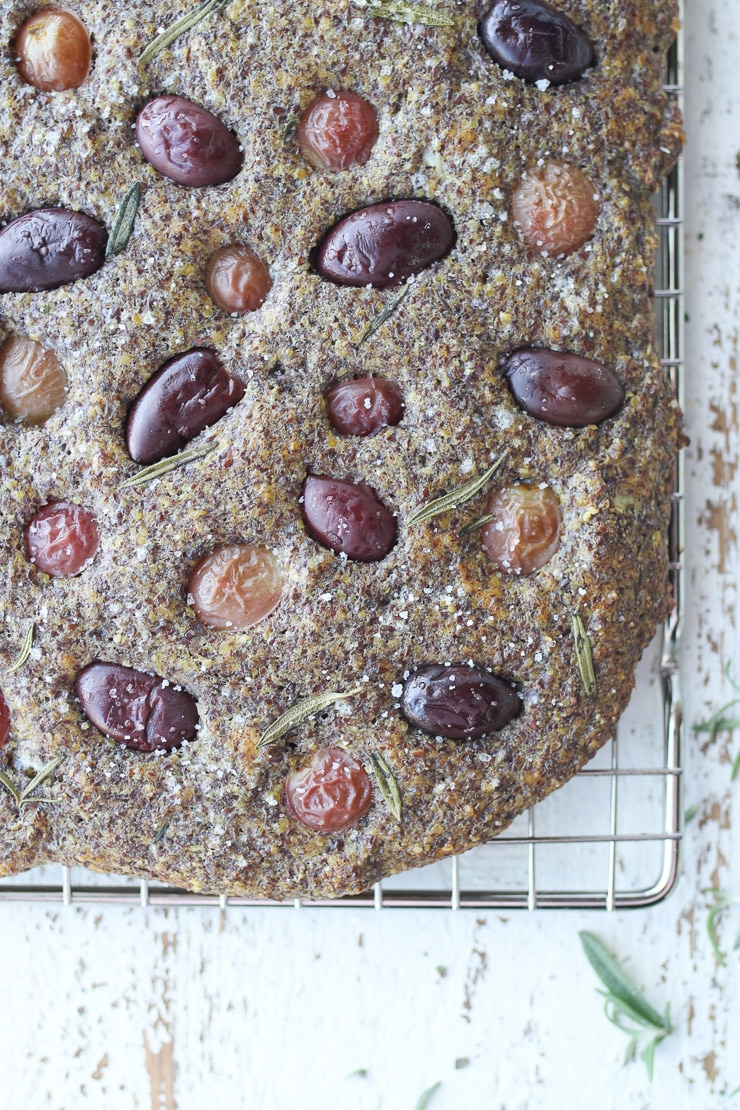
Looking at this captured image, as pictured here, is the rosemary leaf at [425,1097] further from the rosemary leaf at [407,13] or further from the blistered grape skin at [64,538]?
the rosemary leaf at [407,13]

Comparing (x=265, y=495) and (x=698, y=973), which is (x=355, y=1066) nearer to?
(x=698, y=973)

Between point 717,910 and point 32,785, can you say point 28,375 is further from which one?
point 717,910

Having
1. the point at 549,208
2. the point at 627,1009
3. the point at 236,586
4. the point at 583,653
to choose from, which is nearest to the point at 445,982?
the point at 627,1009

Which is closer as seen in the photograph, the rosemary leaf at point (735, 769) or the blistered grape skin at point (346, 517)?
the blistered grape skin at point (346, 517)

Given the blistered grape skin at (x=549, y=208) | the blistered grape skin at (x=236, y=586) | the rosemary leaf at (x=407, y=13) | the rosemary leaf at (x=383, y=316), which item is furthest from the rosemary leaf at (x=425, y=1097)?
the rosemary leaf at (x=407, y=13)

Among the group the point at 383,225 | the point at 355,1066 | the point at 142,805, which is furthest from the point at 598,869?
the point at 383,225

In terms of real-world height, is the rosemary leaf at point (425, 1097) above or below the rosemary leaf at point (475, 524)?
below
